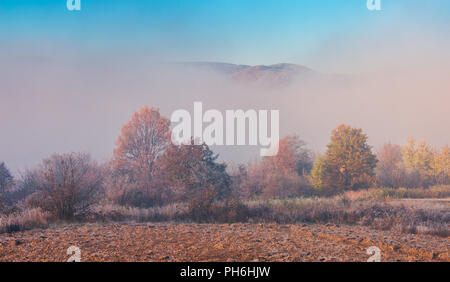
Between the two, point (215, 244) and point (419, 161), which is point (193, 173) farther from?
point (419, 161)

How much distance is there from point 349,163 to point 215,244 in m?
16.5

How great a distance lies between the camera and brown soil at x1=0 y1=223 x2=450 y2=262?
586cm

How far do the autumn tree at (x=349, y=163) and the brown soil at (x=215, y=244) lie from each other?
12.5 metres

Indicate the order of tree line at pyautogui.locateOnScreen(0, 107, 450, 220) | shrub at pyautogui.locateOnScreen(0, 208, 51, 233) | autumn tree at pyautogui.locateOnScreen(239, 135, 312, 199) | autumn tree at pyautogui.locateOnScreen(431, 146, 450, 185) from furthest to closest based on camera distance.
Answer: autumn tree at pyautogui.locateOnScreen(431, 146, 450, 185), autumn tree at pyautogui.locateOnScreen(239, 135, 312, 199), tree line at pyautogui.locateOnScreen(0, 107, 450, 220), shrub at pyautogui.locateOnScreen(0, 208, 51, 233)

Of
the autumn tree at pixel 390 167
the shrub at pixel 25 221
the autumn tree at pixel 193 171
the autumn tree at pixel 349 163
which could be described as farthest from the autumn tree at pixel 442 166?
the shrub at pixel 25 221

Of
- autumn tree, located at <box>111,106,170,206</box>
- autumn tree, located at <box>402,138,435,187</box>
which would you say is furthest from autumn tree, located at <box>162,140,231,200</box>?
autumn tree, located at <box>402,138,435,187</box>

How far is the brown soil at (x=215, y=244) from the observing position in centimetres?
586

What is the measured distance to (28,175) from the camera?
20.1 m

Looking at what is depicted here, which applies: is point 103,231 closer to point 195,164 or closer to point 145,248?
point 145,248

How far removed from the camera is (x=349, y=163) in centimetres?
2120

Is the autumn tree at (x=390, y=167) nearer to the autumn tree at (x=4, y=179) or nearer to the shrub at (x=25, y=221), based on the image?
the shrub at (x=25, y=221)

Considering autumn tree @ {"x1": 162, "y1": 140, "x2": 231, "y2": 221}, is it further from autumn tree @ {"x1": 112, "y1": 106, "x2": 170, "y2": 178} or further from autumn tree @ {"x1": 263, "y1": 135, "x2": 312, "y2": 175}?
autumn tree @ {"x1": 263, "y1": 135, "x2": 312, "y2": 175}

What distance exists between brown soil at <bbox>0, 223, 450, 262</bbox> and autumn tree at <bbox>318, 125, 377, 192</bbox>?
12.5 meters
